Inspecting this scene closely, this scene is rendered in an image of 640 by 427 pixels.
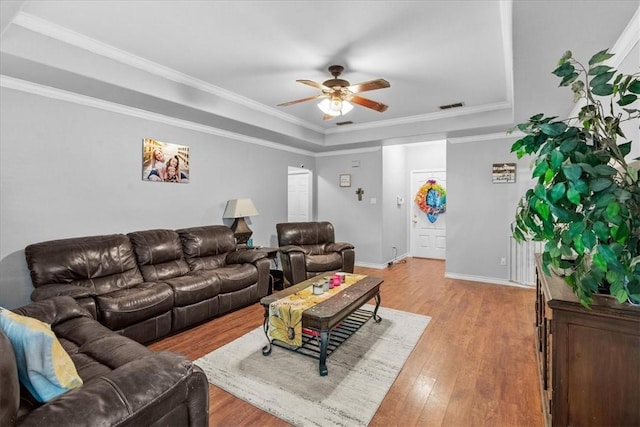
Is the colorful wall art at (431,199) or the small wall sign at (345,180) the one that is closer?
the small wall sign at (345,180)

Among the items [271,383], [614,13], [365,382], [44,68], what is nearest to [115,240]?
[44,68]

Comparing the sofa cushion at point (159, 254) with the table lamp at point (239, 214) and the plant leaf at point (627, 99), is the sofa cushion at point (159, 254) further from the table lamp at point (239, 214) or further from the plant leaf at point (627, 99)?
the plant leaf at point (627, 99)

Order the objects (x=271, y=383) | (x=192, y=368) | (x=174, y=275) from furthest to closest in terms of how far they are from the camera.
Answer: (x=174, y=275) → (x=271, y=383) → (x=192, y=368)

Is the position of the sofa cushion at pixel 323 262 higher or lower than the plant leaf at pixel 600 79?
lower

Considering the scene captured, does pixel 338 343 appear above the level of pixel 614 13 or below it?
below

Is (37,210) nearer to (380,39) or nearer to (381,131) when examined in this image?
(380,39)

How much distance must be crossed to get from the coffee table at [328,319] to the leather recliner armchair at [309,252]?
1230 millimetres

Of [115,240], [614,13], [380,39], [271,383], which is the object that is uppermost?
[380,39]

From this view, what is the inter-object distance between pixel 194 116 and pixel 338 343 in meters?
3.24

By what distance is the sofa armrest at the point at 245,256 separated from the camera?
13.2 ft

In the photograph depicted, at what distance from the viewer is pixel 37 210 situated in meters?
3.00

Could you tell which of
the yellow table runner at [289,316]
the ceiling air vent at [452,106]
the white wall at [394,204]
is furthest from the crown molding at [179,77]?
the yellow table runner at [289,316]

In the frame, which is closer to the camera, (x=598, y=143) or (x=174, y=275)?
(x=598, y=143)

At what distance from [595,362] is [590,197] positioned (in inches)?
31.8
